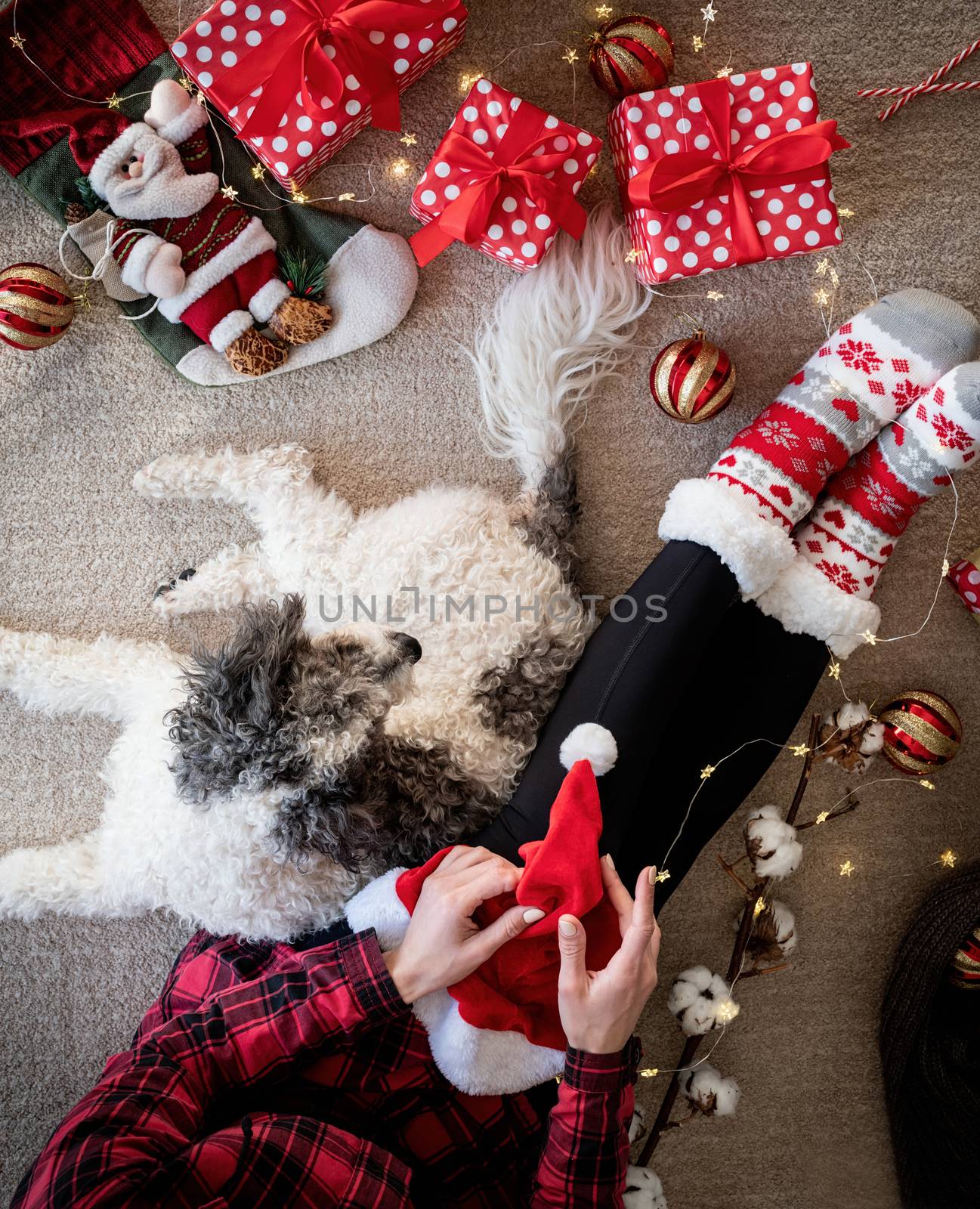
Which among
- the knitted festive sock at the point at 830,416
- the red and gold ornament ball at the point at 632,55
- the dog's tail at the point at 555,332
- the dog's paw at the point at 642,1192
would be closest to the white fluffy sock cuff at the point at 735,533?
the knitted festive sock at the point at 830,416

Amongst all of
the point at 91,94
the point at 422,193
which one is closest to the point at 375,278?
the point at 422,193

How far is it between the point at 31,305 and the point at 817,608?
1.39 m

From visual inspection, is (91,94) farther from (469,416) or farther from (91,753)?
(91,753)

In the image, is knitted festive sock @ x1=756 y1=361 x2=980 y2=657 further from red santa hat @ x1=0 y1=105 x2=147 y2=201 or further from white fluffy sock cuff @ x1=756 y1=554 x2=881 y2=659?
red santa hat @ x1=0 y1=105 x2=147 y2=201

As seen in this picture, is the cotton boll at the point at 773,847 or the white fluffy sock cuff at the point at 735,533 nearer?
the white fluffy sock cuff at the point at 735,533

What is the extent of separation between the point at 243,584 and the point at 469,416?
0.53m

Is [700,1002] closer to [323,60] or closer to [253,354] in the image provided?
[253,354]

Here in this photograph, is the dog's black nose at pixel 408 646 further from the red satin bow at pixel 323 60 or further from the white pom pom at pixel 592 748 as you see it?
the red satin bow at pixel 323 60

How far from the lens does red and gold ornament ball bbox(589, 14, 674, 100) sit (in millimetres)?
1352

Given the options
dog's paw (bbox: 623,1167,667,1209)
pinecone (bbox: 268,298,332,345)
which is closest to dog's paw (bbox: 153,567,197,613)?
pinecone (bbox: 268,298,332,345)

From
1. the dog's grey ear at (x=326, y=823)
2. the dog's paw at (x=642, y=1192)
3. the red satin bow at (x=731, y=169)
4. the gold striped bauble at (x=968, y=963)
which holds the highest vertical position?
the red satin bow at (x=731, y=169)

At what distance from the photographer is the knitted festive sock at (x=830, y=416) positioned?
4.38 feet

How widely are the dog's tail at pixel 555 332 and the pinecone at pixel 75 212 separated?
74 centimetres

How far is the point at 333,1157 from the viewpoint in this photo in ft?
3.24
